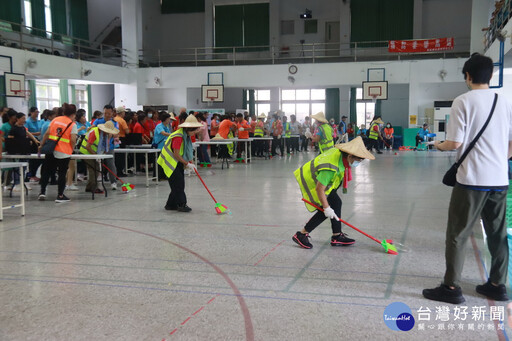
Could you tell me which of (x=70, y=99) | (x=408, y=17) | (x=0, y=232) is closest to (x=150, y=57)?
(x=70, y=99)

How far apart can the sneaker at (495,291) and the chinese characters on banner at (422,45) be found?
19301 millimetres

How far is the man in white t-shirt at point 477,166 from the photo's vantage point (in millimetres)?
3119

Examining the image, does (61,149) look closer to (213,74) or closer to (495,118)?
(495,118)

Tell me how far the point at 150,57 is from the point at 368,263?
75.7ft

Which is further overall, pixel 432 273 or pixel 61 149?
pixel 61 149

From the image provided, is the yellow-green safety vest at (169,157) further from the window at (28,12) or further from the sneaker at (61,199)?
the window at (28,12)

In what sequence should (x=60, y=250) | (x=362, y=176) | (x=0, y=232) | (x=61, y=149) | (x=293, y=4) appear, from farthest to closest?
(x=293, y=4), (x=362, y=176), (x=61, y=149), (x=0, y=232), (x=60, y=250)

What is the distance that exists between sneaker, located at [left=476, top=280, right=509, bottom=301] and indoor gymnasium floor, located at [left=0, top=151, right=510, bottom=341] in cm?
7

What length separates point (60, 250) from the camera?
4805mm

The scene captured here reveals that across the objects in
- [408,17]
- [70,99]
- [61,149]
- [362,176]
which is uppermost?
[408,17]

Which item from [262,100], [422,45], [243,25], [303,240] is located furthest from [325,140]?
[243,25]

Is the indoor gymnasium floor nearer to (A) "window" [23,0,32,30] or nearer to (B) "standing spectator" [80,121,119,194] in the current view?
(B) "standing spectator" [80,121,119,194]

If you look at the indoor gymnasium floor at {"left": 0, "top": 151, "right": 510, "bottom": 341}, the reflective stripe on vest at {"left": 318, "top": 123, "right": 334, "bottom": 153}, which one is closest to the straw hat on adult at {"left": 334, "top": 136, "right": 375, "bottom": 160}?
the indoor gymnasium floor at {"left": 0, "top": 151, "right": 510, "bottom": 341}

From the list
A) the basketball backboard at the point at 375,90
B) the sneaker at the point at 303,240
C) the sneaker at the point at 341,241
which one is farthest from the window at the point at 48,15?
the sneaker at the point at 341,241
